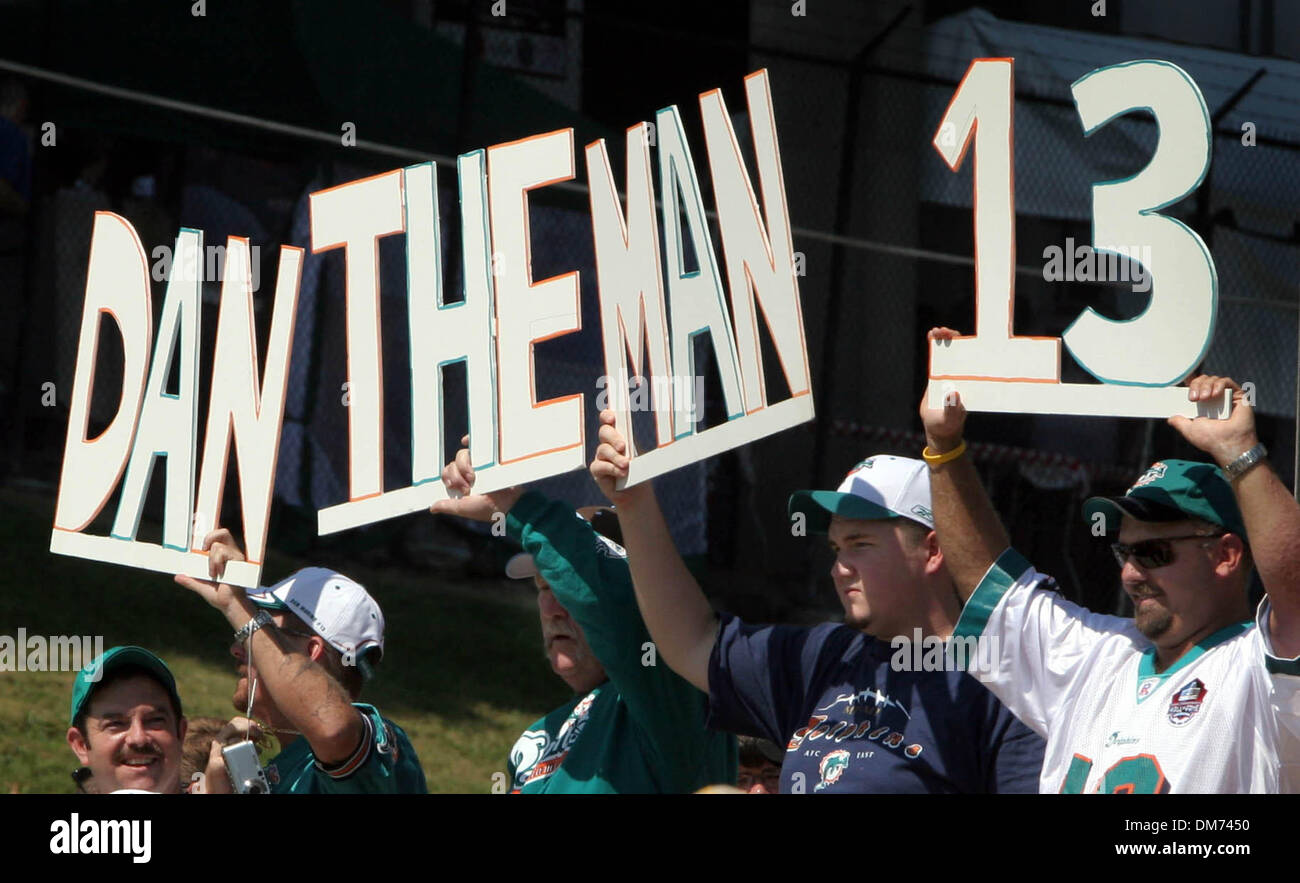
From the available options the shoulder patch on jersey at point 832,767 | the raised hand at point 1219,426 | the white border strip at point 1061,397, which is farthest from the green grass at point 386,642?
the raised hand at point 1219,426

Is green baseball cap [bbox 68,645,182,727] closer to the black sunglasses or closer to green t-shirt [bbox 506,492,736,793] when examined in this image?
green t-shirt [bbox 506,492,736,793]

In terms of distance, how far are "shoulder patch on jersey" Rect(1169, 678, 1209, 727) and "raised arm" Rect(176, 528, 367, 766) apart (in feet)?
5.07

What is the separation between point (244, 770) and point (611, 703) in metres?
0.75

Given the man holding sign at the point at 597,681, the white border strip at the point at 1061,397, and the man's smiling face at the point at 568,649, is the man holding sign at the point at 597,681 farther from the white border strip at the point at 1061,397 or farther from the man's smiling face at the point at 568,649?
the white border strip at the point at 1061,397

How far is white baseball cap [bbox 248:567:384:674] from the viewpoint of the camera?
3.66m

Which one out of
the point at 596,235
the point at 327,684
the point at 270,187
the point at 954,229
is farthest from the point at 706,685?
the point at 954,229

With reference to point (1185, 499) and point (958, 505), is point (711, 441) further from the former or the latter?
point (1185, 499)

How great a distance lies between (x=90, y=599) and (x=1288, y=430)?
225 inches

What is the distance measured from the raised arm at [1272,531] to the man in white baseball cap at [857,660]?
608mm

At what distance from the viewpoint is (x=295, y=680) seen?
3.43 metres

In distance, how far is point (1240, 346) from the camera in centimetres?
803

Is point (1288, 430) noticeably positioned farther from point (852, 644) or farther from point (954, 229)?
point (852, 644)
